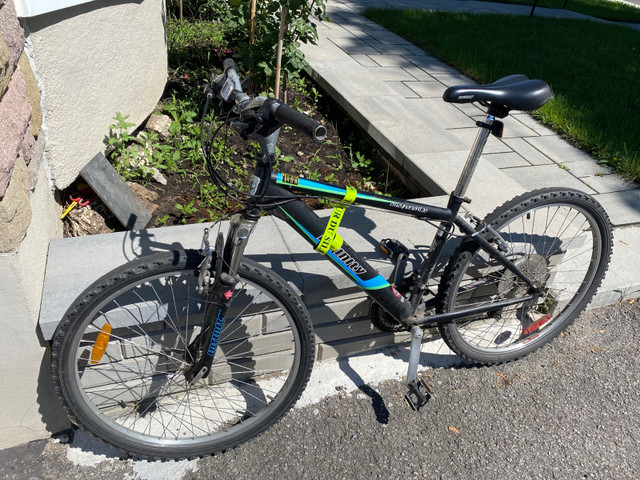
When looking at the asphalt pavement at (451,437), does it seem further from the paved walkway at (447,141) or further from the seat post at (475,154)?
the seat post at (475,154)

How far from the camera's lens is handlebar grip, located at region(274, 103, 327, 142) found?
1.33 metres

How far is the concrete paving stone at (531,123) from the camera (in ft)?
14.4

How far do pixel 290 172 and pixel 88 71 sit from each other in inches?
50.9

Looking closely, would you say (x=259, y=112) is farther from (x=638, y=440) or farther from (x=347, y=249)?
(x=638, y=440)

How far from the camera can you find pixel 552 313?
2.84 m

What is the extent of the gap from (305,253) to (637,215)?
2.46m

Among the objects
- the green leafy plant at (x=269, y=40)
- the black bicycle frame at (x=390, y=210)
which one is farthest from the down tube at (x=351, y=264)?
the green leafy plant at (x=269, y=40)

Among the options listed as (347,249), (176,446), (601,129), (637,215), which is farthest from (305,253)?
(601,129)

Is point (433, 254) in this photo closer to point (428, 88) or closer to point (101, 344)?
point (101, 344)

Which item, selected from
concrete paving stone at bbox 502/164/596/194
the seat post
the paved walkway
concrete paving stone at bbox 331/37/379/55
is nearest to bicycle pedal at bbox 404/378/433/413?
the seat post

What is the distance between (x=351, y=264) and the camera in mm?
1975

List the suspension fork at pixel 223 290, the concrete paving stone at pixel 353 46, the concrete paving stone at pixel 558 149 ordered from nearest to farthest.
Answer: the suspension fork at pixel 223 290, the concrete paving stone at pixel 558 149, the concrete paving stone at pixel 353 46

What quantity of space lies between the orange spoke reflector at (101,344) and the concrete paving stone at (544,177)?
110 inches

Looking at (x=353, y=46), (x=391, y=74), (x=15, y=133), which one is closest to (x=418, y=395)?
(x=15, y=133)
